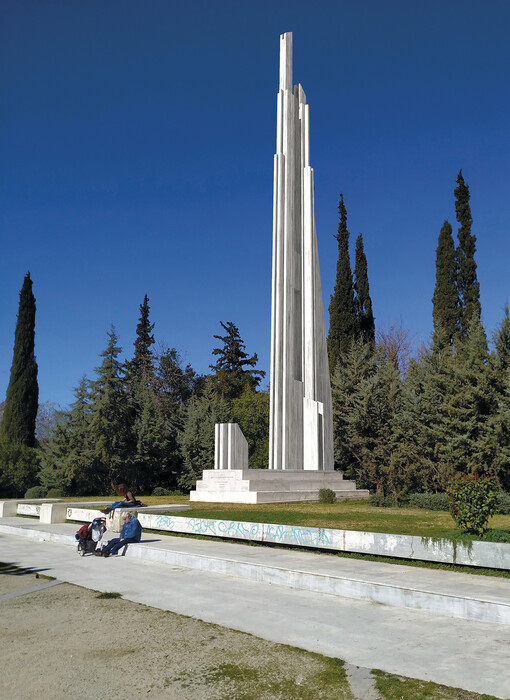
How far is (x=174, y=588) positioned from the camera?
312 inches

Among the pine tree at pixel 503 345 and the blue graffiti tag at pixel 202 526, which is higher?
the pine tree at pixel 503 345

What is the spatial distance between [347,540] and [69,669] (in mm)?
6038

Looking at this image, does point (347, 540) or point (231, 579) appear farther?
point (347, 540)

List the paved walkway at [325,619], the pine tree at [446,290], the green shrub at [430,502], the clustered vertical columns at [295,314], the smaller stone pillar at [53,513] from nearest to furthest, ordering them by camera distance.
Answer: the paved walkway at [325,619]
the smaller stone pillar at [53,513]
the green shrub at [430,502]
the clustered vertical columns at [295,314]
the pine tree at [446,290]

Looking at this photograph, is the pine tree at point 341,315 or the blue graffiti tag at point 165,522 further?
the pine tree at point 341,315

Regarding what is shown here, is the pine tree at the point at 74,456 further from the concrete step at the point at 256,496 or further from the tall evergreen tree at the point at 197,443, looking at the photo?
the concrete step at the point at 256,496

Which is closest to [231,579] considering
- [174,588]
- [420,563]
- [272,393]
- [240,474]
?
[174,588]

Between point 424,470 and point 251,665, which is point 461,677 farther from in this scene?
point 424,470

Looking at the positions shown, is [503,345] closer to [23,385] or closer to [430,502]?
[430,502]

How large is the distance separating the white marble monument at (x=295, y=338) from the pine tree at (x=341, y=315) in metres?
11.2

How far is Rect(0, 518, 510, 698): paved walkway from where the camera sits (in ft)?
15.5

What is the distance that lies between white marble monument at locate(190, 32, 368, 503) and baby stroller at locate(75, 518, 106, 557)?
35.0ft

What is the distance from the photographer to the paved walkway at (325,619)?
4.71 m

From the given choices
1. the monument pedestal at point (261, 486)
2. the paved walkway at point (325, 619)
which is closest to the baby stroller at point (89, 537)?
the paved walkway at point (325, 619)
